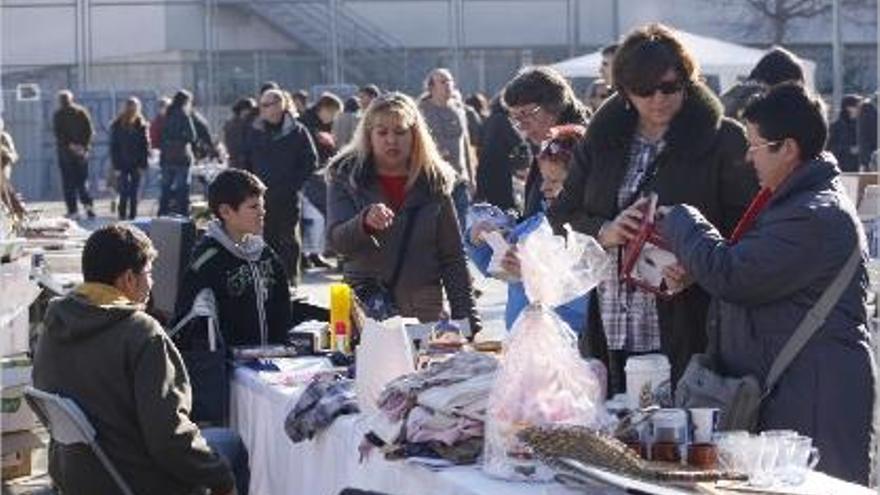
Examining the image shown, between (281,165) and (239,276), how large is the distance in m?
7.23

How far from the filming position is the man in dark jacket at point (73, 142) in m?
24.5

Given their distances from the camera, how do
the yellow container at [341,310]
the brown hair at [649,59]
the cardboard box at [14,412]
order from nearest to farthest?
the brown hair at [649,59] → the yellow container at [341,310] → the cardboard box at [14,412]

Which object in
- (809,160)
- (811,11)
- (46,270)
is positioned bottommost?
(46,270)

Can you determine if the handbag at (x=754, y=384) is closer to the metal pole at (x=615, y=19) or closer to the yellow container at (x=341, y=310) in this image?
the yellow container at (x=341, y=310)

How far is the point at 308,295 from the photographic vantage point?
13.3m

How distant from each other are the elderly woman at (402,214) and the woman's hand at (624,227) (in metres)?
1.59

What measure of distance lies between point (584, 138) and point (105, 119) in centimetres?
2453

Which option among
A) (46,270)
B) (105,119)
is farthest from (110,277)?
(105,119)

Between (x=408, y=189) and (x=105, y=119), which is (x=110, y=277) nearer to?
(x=408, y=189)

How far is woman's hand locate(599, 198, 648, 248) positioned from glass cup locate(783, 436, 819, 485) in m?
1.24

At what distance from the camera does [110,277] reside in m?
5.41

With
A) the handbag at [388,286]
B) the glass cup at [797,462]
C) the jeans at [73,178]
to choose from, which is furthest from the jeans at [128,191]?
the glass cup at [797,462]

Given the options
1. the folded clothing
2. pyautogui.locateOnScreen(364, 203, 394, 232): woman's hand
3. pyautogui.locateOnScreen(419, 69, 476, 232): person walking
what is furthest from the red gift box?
pyautogui.locateOnScreen(419, 69, 476, 232): person walking

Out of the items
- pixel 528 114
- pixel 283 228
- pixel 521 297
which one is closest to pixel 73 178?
pixel 283 228
